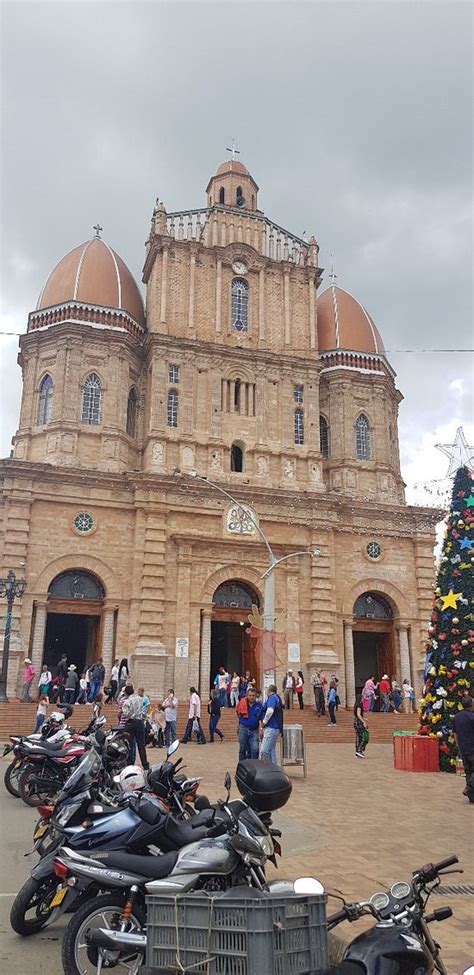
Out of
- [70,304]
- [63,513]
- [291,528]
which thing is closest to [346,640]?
[291,528]

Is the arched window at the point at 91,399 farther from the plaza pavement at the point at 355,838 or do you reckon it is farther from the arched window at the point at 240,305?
the plaza pavement at the point at 355,838

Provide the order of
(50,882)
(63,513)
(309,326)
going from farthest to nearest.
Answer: (309,326)
(63,513)
(50,882)

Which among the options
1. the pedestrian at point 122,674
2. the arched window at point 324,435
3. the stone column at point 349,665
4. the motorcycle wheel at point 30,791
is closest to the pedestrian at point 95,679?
the pedestrian at point 122,674

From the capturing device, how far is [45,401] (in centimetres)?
3111

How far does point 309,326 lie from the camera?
3444cm

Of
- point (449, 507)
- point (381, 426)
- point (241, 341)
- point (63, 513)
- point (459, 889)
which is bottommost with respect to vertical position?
point (459, 889)

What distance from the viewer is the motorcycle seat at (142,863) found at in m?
5.11

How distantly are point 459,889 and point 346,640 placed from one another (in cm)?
2429

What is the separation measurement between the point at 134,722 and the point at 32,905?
715 centimetres

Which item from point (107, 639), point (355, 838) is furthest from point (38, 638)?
point (355, 838)

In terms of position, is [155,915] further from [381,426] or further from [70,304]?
[381,426]

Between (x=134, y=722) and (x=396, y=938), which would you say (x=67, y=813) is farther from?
(x=134, y=722)

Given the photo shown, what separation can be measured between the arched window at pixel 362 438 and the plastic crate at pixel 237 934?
31.6 meters

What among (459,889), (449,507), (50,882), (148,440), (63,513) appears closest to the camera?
(50,882)
